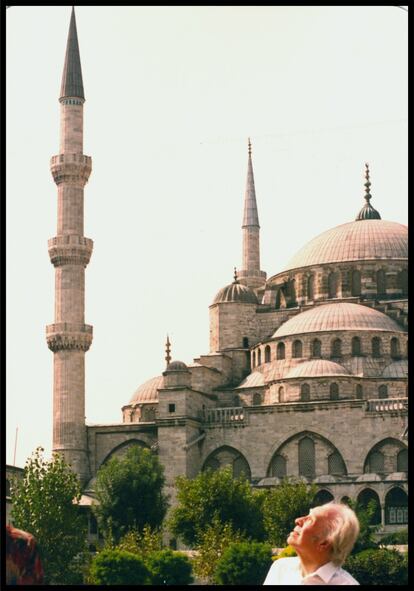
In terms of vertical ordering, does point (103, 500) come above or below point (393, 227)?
below

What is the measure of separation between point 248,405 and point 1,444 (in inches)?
1632

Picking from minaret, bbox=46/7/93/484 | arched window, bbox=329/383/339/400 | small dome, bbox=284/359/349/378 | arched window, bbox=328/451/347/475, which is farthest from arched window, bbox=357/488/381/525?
minaret, bbox=46/7/93/484

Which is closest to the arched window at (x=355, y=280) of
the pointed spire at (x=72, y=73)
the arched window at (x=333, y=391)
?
the arched window at (x=333, y=391)

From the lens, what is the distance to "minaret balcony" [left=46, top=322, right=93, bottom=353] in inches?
1852

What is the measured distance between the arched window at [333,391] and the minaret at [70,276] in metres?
8.38

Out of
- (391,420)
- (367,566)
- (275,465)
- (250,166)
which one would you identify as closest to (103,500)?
(275,465)

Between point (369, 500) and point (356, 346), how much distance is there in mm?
7256

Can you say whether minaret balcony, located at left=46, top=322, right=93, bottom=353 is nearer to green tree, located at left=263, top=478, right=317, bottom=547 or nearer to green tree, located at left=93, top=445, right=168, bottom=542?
green tree, located at left=93, top=445, right=168, bottom=542

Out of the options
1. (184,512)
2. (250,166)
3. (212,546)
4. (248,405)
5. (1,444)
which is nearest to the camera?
(1,444)

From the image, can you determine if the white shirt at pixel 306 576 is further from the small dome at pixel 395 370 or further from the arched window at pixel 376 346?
the arched window at pixel 376 346

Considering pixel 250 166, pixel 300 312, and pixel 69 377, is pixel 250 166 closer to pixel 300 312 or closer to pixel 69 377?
pixel 300 312

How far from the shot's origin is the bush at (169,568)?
33562 millimetres

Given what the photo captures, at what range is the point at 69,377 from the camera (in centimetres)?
4703

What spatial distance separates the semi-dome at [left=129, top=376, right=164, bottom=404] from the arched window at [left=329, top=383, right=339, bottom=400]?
9.47 meters
